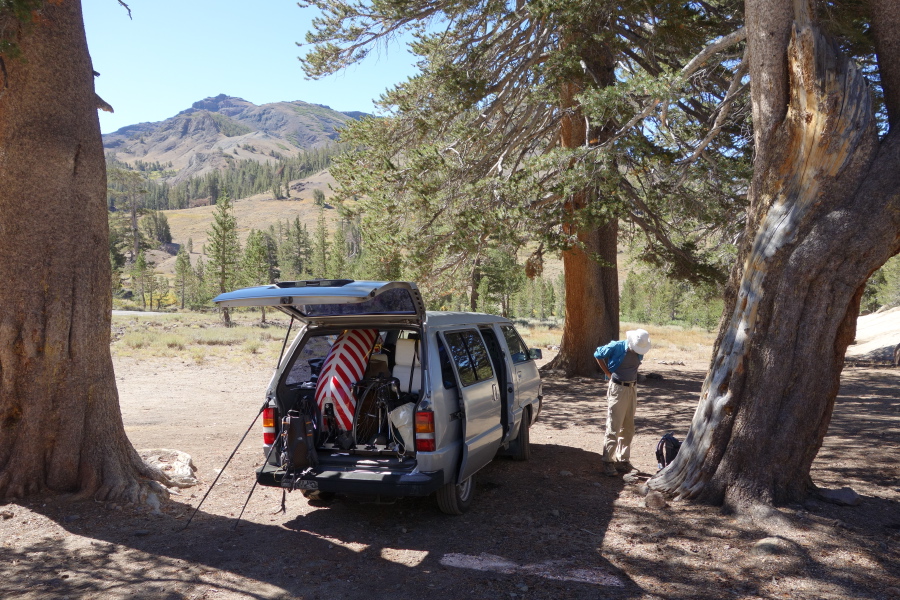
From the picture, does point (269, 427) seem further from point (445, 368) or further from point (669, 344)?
point (669, 344)

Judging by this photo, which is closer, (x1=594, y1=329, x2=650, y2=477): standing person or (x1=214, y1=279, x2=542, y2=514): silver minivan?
(x1=214, y1=279, x2=542, y2=514): silver minivan

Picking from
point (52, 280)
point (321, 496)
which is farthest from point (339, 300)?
point (52, 280)

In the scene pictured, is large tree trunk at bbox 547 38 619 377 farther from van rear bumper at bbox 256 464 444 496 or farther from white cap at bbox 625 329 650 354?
van rear bumper at bbox 256 464 444 496

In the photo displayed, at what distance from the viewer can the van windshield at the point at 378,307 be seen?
570 cm

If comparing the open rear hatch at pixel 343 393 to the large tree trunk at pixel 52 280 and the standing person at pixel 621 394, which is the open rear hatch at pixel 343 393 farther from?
the standing person at pixel 621 394

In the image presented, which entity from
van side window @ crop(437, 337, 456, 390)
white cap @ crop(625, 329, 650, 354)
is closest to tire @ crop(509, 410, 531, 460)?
white cap @ crop(625, 329, 650, 354)

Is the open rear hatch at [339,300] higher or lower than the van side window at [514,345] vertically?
higher

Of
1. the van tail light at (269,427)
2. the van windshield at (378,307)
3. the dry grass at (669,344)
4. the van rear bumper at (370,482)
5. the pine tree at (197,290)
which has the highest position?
the pine tree at (197,290)

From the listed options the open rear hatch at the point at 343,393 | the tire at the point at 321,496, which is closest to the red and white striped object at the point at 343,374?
the open rear hatch at the point at 343,393

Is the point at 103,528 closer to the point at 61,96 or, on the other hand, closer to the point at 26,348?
the point at 26,348

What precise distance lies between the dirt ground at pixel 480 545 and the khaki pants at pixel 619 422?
1.16ft

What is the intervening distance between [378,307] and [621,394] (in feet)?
9.93

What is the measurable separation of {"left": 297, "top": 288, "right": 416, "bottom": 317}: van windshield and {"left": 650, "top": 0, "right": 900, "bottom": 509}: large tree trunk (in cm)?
286

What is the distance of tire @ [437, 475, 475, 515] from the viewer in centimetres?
560
